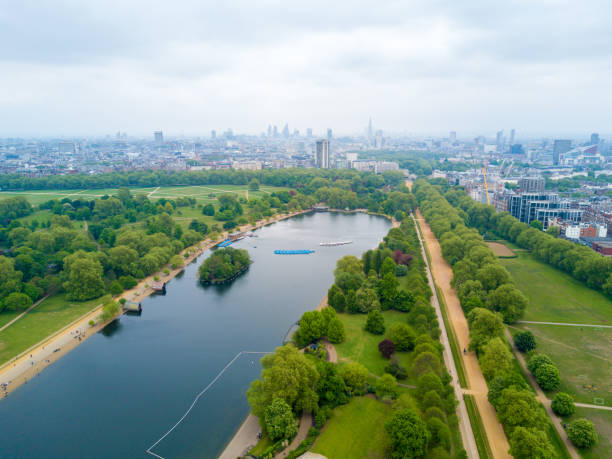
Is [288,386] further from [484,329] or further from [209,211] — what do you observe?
[209,211]

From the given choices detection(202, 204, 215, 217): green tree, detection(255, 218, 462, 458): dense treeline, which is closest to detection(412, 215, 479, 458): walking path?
detection(255, 218, 462, 458): dense treeline

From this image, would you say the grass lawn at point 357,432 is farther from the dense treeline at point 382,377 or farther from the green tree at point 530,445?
the green tree at point 530,445

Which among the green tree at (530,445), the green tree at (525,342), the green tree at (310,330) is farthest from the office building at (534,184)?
the green tree at (530,445)

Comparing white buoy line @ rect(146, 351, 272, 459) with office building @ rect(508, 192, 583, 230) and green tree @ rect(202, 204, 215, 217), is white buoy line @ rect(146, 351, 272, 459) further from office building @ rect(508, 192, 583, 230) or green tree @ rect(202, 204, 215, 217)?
office building @ rect(508, 192, 583, 230)

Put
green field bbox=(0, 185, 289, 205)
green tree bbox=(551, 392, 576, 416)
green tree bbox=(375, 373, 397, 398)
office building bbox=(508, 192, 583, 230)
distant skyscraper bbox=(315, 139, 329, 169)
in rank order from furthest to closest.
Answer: distant skyscraper bbox=(315, 139, 329, 169) < green field bbox=(0, 185, 289, 205) < office building bbox=(508, 192, 583, 230) < green tree bbox=(375, 373, 397, 398) < green tree bbox=(551, 392, 576, 416)

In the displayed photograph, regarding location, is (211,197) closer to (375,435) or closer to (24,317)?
(24,317)

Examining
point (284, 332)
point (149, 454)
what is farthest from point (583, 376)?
point (149, 454)
